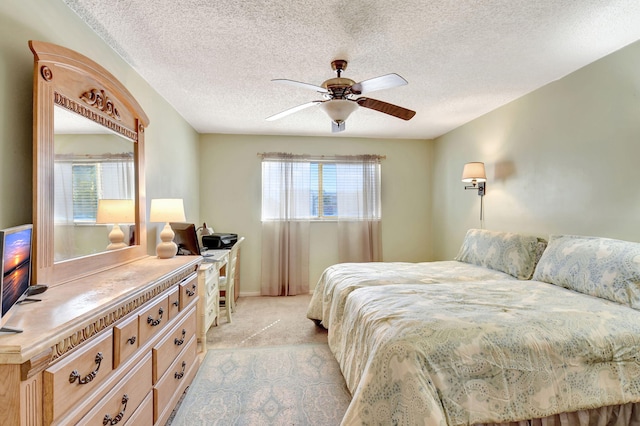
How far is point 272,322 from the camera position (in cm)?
349

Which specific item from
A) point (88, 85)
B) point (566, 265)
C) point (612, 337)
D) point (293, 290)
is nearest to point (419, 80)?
point (566, 265)

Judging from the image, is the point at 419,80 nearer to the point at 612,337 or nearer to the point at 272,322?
the point at 612,337

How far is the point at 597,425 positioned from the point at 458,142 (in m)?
3.49

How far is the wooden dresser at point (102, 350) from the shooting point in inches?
33.7

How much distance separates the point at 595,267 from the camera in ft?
6.92

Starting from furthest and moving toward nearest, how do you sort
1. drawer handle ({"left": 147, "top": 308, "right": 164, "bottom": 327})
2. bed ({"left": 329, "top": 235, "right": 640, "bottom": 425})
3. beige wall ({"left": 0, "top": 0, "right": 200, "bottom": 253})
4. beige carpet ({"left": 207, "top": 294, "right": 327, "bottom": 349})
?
beige carpet ({"left": 207, "top": 294, "right": 327, "bottom": 349}) < drawer handle ({"left": 147, "top": 308, "right": 164, "bottom": 327}) < bed ({"left": 329, "top": 235, "right": 640, "bottom": 425}) < beige wall ({"left": 0, "top": 0, "right": 200, "bottom": 253})

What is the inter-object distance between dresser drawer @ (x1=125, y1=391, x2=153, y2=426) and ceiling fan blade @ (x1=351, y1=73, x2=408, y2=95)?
2174 millimetres

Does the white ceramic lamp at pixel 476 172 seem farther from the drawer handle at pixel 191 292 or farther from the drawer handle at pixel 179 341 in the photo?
the drawer handle at pixel 179 341

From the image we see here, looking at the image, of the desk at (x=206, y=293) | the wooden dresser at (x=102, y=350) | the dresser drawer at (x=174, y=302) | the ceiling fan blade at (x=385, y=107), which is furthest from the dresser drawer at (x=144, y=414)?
the ceiling fan blade at (x=385, y=107)

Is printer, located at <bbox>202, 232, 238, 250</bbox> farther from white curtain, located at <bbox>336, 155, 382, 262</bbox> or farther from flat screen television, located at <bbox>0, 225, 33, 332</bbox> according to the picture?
flat screen television, located at <bbox>0, 225, 33, 332</bbox>

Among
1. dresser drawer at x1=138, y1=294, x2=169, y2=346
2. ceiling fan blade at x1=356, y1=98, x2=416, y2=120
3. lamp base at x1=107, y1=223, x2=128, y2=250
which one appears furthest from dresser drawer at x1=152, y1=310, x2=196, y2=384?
ceiling fan blade at x1=356, y1=98, x2=416, y2=120

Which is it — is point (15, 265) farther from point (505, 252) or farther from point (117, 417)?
point (505, 252)

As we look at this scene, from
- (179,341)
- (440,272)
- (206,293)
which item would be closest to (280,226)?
(206,293)

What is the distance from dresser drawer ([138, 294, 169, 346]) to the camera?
4.86 feet
